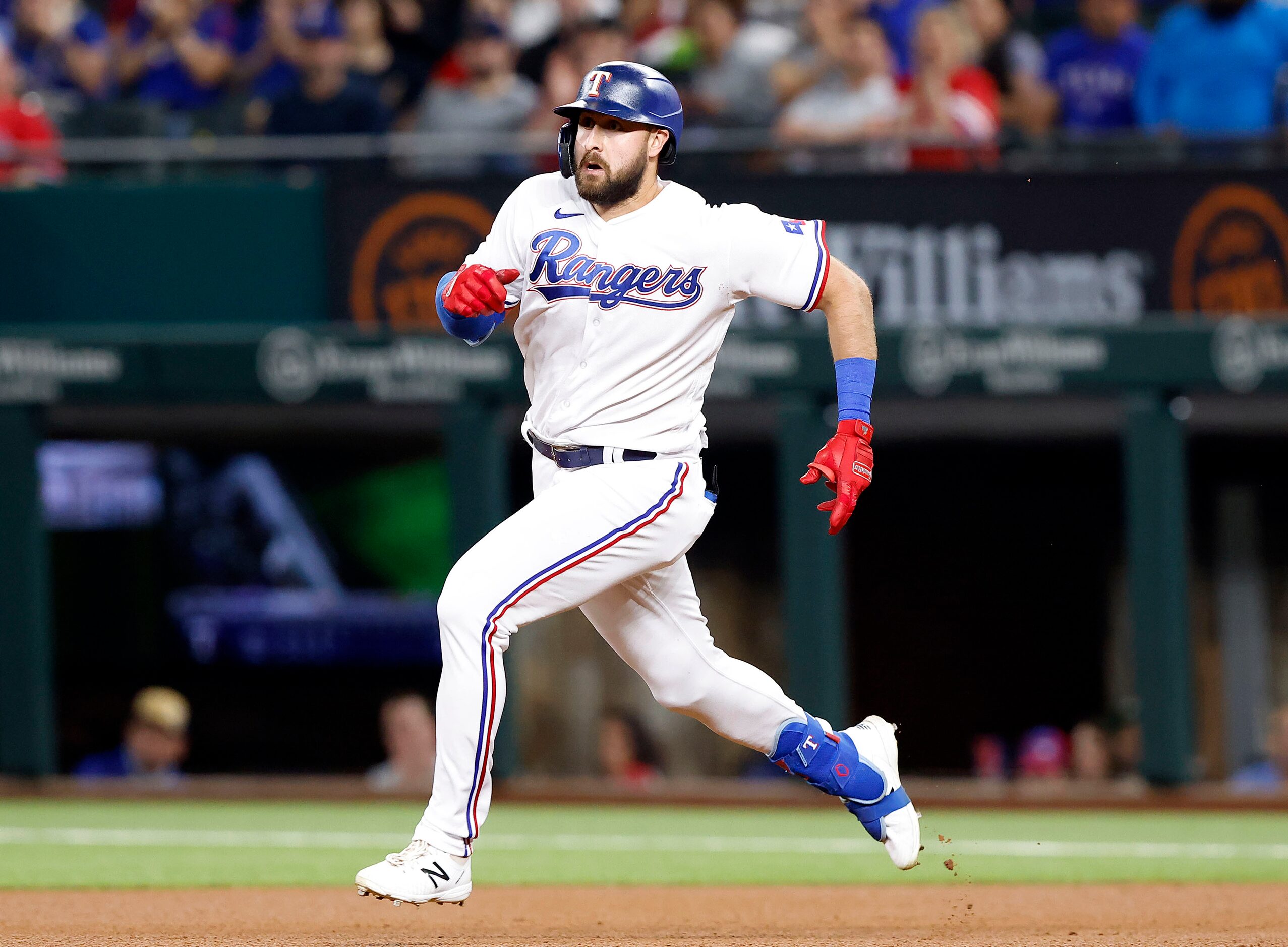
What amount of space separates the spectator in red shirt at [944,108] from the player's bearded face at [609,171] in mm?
4586

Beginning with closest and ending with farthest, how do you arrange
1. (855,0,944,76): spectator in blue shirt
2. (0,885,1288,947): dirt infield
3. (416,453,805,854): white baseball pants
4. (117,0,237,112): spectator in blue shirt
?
(416,453,805,854): white baseball pants
(0,885,1288,947): dirt infield
(855,0,944,76): spectator in blue shirt
(117,0,237,112): spectator in blue shirt

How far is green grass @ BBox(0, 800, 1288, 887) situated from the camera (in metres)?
5.90

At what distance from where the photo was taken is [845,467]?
13.2 ft

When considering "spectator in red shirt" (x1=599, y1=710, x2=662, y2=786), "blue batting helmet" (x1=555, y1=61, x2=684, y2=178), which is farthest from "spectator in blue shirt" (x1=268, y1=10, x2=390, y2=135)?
"blue batting helmet" (x1=555, y1=61, x2=684, y2=178)

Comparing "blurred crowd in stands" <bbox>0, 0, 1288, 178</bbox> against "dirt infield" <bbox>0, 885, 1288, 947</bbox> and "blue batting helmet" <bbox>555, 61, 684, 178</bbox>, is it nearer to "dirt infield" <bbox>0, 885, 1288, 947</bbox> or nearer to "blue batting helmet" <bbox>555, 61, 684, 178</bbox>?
"dirt infield" <bbox>0, 885, 1288, 947</bbox>

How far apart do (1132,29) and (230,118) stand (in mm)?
4556

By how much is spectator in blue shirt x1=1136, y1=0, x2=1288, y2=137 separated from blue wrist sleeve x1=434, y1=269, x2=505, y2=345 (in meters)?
5.37

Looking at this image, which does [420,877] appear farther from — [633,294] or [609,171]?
[609,171]

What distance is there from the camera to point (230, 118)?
30.4 feet

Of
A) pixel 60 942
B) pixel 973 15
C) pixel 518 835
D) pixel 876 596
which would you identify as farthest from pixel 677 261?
pixel 876 596

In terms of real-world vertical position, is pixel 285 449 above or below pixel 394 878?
above

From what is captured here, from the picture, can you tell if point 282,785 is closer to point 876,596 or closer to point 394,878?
point 876,596

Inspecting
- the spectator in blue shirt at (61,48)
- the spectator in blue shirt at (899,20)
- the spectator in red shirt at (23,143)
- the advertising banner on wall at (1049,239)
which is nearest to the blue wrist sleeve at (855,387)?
the advertising banner on wall at (1049,239)

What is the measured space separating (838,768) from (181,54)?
706 cm
